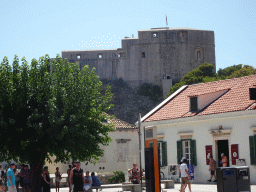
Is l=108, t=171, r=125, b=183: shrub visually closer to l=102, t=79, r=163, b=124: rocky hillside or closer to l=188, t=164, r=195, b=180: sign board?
l=188, t=164, r=195, b=180: sign board

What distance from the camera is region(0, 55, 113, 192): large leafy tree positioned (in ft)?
71.3

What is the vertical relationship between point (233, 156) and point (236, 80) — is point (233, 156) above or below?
below

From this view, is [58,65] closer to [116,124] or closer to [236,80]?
[236,80]

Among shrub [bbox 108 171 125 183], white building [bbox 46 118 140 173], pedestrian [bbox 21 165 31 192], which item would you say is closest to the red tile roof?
shrub [bbox 108 171 125 183]

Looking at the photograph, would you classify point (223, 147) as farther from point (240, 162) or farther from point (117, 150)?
point (117, 150)

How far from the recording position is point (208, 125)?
997 inches

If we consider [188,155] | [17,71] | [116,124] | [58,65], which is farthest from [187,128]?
[116,124]

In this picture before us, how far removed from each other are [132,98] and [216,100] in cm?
5141

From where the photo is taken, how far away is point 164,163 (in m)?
28.3

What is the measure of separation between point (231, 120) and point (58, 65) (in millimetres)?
9182

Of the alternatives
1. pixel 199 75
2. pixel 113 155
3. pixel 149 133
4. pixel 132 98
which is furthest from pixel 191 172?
pixel 132 98

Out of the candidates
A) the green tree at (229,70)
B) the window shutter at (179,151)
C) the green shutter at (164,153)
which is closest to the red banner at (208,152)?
the window shutter at (179,151)

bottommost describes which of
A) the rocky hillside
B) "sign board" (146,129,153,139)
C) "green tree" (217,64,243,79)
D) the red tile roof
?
"sign board" (146,129,153,139)

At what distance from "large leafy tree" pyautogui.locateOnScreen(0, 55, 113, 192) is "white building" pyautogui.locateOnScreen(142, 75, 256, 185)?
5.51 metres
